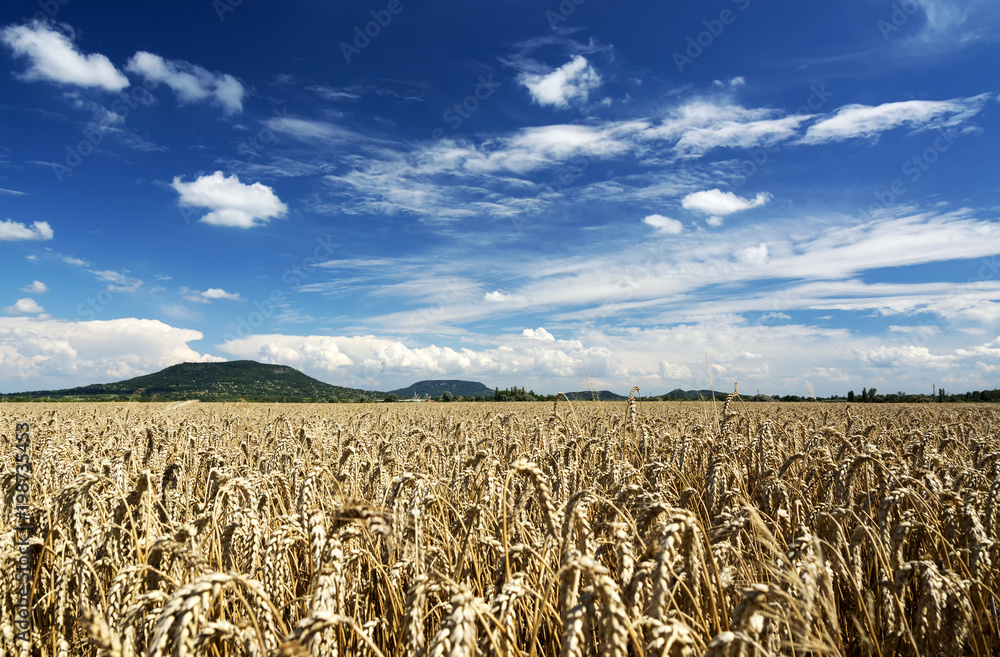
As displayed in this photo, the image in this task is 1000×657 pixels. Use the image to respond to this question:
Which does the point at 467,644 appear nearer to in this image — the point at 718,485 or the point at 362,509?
the point at 362,509

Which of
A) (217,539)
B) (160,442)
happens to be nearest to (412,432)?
(160,442)

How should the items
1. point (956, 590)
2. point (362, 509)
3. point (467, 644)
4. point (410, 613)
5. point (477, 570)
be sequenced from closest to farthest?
1. point (467, 644)
2. point (362, 509)
3. point (410, 613)
4. point (956, 590)
5. point (477, 570)

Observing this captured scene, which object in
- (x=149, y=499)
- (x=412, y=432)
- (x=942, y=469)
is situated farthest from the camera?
(x=412, y=432)

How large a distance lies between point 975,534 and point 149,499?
194 inches

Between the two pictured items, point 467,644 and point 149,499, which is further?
point 149,499

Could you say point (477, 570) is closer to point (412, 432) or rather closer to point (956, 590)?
point (956, 590)

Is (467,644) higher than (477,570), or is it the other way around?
(467,644)

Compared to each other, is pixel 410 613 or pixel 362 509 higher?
pixel 362 509

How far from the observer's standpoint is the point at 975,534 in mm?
3041

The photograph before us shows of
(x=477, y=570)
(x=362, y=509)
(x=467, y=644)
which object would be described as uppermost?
(x=362, y=509)

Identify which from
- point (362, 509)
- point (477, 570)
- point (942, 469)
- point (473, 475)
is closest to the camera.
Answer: point (362, 509)

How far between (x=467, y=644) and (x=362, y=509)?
567 millimetres

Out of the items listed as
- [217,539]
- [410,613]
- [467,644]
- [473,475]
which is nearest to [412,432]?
[473,475]

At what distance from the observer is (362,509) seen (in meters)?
1.75
